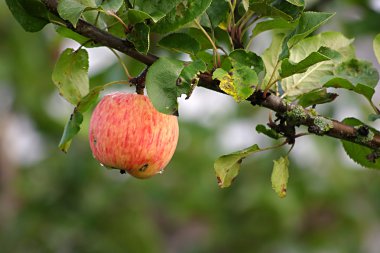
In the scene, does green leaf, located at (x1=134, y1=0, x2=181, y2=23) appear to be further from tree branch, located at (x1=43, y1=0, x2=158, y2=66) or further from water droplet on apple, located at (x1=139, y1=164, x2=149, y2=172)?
water droplet on apple, located at (x1=139, y1=164, x2=149, y2=172)

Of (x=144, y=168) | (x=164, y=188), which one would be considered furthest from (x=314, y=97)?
(x=164, y=188)

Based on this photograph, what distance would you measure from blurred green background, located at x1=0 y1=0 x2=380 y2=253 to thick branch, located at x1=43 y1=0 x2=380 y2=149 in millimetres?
1622

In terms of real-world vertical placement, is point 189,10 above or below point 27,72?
above

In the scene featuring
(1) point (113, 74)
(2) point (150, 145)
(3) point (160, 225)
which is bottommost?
(3) point (160, 225)

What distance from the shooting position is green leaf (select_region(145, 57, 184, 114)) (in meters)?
0.91

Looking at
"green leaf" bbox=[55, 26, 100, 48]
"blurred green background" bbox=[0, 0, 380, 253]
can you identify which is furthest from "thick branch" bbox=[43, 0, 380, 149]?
"blurred green background" bbox=[0, 0, 380, 253]

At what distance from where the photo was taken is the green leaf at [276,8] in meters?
0.95

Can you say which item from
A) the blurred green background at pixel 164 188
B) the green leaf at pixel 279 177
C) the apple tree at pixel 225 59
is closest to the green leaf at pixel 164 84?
the apple tree at pixel 225 59

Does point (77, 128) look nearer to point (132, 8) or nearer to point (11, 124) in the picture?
point (132, 8)

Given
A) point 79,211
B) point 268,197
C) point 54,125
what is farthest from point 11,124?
point 268,197

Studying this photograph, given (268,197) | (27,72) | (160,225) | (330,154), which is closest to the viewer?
(268,197)

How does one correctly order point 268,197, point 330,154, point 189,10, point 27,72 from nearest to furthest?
point 189,10 < point 268,197 < point 27,72 < point 330,154

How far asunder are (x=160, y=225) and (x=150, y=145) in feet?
8.98

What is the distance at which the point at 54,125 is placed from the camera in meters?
2.97
